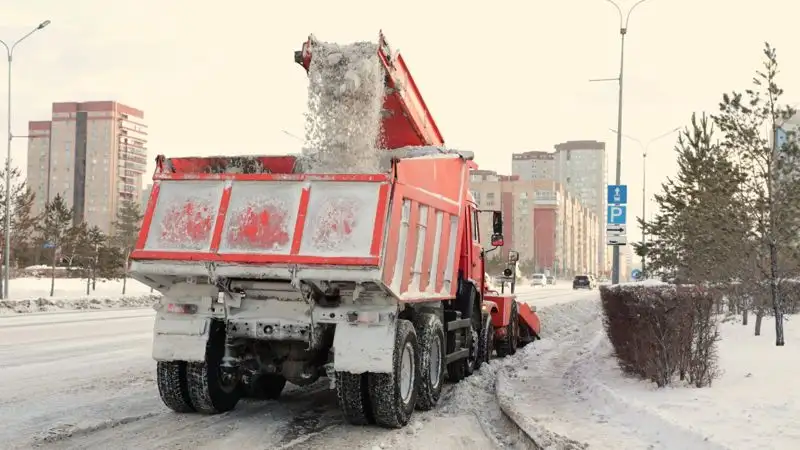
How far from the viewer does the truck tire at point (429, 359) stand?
26.5 feet

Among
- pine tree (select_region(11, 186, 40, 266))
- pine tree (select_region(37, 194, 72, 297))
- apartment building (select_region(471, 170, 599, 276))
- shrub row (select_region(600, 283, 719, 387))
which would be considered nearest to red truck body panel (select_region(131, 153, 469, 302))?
shrub row (select_region(600, 283, 719, 387))

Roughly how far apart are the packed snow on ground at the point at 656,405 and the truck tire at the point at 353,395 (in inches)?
61.8

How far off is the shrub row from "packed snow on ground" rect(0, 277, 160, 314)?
2209 cm

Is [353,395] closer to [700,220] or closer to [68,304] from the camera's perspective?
[700,220]

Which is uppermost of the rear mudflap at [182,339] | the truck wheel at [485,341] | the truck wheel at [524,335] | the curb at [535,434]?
the rear mudflap at [182,339]

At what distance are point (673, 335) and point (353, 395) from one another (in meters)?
3.95

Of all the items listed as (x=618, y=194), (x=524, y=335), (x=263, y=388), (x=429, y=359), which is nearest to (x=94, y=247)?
(x=618, y=194)

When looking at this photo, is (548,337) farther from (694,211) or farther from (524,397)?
(524,397)

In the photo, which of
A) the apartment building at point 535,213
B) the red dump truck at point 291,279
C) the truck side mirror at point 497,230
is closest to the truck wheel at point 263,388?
the red dump truck at point 291,279

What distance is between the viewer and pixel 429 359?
27.0 feet

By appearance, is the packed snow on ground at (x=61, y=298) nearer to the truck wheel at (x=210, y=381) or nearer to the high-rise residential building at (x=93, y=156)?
the truck wheel at (x=210, y=381)

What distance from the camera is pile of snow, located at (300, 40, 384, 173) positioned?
8297 mm

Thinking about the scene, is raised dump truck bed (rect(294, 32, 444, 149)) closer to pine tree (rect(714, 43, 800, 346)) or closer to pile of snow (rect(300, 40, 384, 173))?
pile of snow (rect(300, 40, 384, 173))

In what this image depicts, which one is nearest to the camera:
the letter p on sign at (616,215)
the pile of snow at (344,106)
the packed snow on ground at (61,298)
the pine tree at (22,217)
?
the pile of snow at (344,106)
